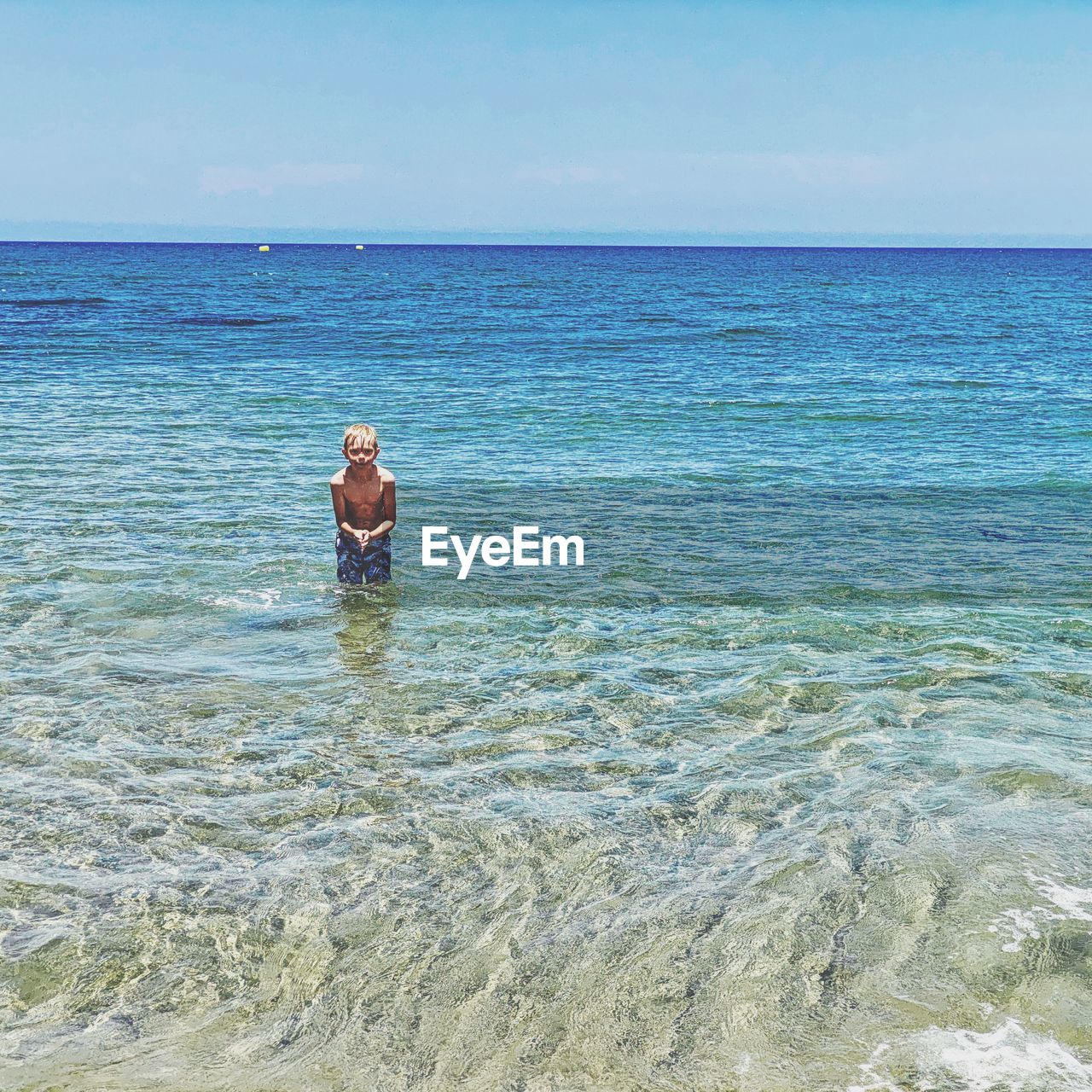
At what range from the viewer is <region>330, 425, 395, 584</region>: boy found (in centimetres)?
944

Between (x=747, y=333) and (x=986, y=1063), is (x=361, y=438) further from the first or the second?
(x=747, y=333)

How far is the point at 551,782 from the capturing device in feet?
21.0

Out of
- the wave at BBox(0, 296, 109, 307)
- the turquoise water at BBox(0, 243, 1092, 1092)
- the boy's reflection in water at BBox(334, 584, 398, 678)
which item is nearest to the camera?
the turquoise water at BBox(0, 243, 1092, 1092)

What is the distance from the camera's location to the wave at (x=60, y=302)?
174ft

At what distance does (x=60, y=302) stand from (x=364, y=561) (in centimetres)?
5161

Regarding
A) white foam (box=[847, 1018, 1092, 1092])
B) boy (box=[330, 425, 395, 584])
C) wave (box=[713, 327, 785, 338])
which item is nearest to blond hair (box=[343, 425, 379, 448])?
boy (box=[330, 425, 395, 584])

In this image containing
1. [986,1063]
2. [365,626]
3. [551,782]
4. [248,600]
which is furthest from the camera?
[248,600]

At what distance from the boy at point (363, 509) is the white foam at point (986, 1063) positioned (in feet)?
21.5

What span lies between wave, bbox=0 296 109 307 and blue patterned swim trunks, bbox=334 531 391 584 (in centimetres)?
4884

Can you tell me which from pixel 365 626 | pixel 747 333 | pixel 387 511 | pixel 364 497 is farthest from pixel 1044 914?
pixel 747 333

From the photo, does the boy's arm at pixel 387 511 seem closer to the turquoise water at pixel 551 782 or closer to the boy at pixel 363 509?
the boy at pixel 363 509

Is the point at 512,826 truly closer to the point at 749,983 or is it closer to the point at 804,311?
the point at 749,983

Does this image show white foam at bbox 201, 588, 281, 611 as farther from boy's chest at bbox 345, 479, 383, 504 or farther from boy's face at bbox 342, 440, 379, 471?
boy's face at bbox 342, 440, 379, 471

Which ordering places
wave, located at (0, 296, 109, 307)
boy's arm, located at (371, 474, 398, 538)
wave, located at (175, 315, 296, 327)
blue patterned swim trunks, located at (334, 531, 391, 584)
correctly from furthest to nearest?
wave, located at (0, 296, 109, 307) → wave, located at (175, 315, 296, 327) → blue patterned swim trunks, located at (334, 531, 391, 584) → boy's arm, located at (371, 474, 398, 538)
